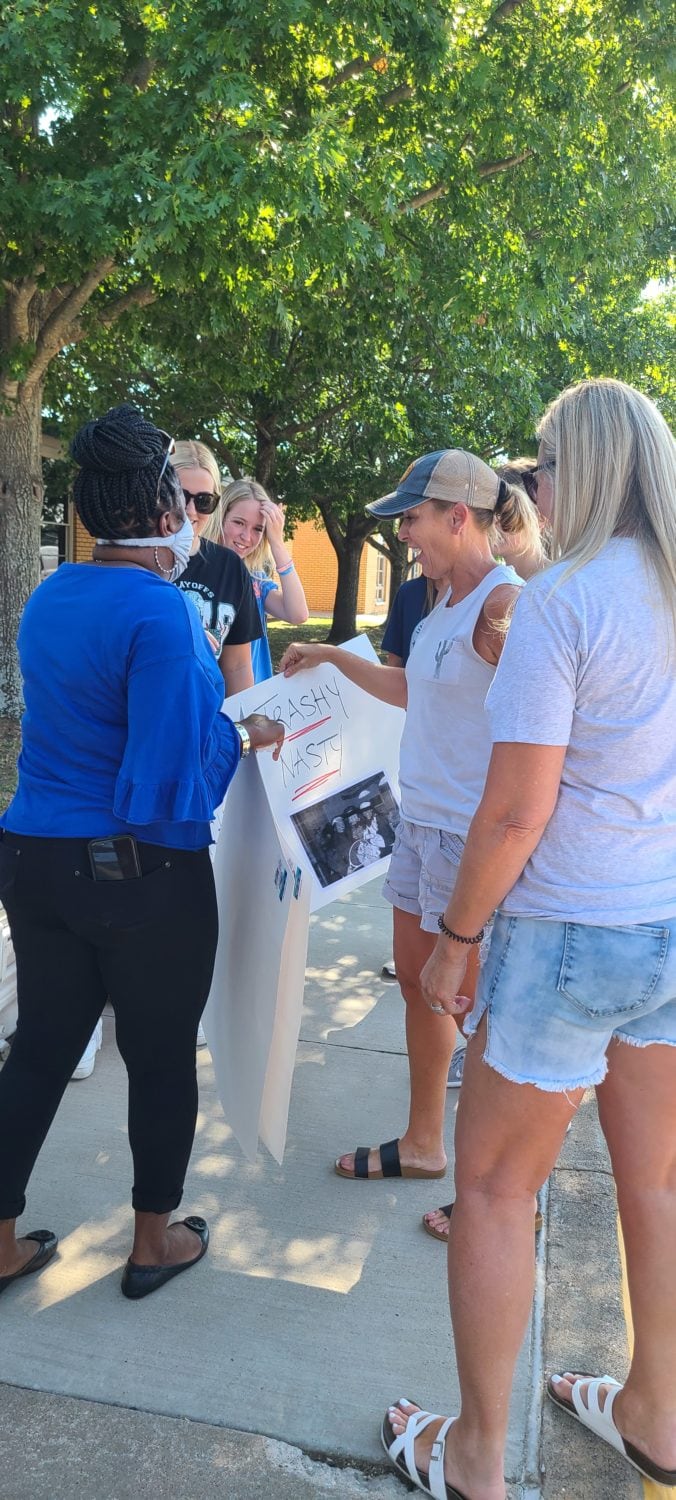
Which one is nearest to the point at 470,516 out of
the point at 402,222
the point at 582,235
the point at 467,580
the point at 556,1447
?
the point at 467,580

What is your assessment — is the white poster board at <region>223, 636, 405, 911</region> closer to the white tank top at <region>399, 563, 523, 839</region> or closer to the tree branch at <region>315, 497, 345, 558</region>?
the white tank top at <region>399, 563, 523, 839</region>

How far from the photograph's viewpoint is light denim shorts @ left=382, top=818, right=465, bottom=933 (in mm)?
2723

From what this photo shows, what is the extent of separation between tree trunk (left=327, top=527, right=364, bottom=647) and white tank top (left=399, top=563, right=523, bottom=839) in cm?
1898

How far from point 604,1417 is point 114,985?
4.24ft

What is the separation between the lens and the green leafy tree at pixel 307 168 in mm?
6000

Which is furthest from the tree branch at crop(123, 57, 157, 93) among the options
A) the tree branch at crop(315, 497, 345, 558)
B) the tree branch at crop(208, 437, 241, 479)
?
the tree branch at crop(315, 497, 345, 558)

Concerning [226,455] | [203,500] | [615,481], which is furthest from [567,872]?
[226,455]

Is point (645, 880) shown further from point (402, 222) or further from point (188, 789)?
point (402, 222)

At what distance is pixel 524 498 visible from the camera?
2.88m

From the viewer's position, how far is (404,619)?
3.70 m

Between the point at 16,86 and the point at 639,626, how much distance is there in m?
5.75

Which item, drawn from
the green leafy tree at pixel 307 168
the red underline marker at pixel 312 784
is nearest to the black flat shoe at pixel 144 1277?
the red underline marker at pixel 312 784

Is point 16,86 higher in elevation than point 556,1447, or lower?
higher

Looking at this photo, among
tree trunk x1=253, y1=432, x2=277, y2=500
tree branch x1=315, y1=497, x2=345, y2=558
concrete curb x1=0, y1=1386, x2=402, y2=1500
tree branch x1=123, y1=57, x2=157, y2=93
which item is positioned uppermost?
tree branch x1=123, y1=57, x2=157, y2=93
